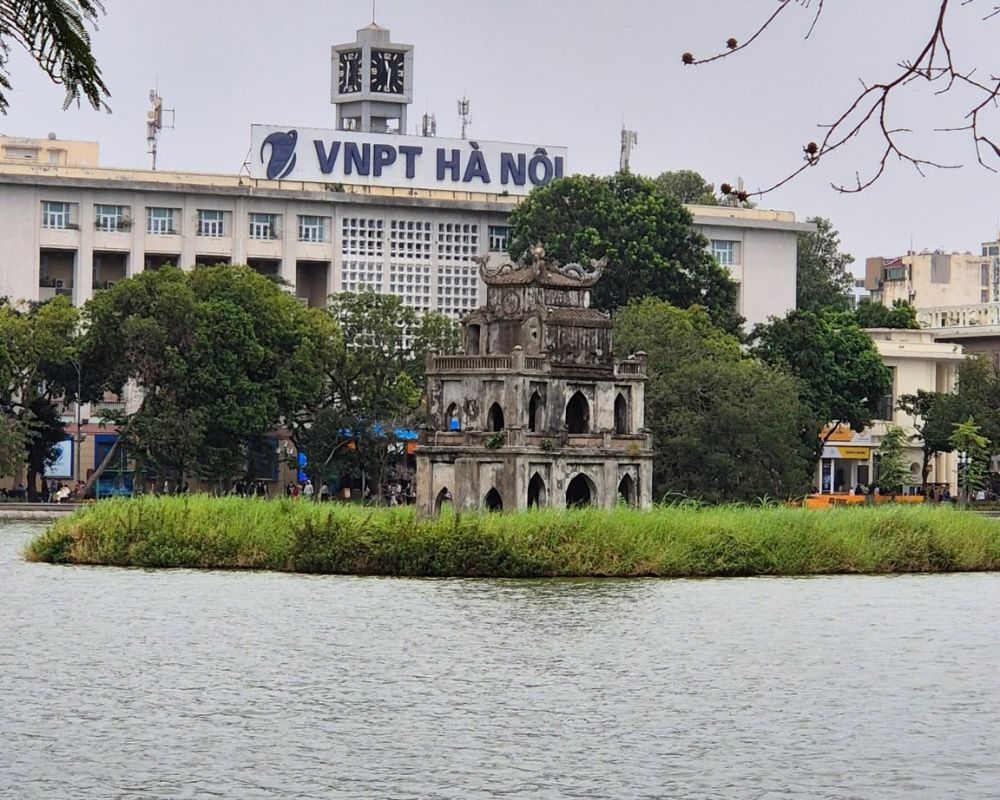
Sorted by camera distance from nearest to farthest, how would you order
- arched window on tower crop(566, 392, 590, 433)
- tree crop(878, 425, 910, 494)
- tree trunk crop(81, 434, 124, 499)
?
arched window on tower crop(566, 392, 590, 433)
tree trunk crop(81, 434, 124, 499)
tree crop(878, 425, 910, 494)

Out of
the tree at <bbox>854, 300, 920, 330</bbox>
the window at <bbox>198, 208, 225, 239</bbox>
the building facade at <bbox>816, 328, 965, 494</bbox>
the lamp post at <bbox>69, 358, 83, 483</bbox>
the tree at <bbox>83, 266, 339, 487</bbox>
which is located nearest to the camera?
the tree at <bbox>83, 266, 339, 487</bbox>

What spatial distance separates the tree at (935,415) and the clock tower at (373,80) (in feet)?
90.0

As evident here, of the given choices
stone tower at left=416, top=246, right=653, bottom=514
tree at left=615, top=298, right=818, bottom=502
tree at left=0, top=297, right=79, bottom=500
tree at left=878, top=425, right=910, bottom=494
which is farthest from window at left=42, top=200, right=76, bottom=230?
tree at left=878, top=425, right=910, bottom=494

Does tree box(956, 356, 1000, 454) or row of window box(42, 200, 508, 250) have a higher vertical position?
row of window box(42, 200, 508, 250)

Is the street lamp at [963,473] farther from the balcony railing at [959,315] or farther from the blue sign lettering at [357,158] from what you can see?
the blue sign lettering at [357,158]

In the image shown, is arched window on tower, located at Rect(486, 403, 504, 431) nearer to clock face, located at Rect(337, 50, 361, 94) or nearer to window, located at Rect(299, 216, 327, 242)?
window, located at Rect(299, 216, 327, 242)

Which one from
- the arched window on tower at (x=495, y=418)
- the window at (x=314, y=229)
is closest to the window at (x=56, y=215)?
the window at (x=314, y=229)

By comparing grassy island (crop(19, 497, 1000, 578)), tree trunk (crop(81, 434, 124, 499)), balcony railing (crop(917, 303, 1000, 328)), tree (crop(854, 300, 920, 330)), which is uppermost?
balcony railing (crop(917, 303, 1000, 328))

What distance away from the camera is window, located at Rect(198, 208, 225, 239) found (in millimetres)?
108000

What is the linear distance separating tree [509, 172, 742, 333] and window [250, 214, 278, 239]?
35.3 feet

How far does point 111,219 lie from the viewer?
106m

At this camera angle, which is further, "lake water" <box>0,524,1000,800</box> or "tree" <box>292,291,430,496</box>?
"tree" <box>292,291,430,496</box>

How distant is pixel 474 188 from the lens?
4392 inches

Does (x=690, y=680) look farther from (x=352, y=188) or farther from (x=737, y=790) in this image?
(x=352, y=188)
